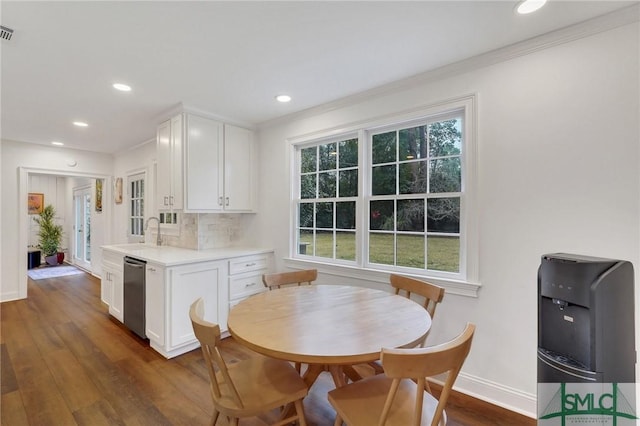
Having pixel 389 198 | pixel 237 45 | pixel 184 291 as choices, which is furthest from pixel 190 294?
pixel 237 45

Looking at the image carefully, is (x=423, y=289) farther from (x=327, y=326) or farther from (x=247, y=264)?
(x=247, y=264)

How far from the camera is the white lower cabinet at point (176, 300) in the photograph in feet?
8.93

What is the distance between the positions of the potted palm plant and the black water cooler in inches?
373

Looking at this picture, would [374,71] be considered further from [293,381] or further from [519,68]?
[293,381]

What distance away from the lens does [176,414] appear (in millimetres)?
1978

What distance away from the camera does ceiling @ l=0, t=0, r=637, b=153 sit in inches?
65.4

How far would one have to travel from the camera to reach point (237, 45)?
6.57 ft

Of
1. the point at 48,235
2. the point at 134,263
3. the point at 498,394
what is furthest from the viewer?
the point at 48,235

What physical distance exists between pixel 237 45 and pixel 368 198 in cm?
169

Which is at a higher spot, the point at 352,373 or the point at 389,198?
the point at 389,198

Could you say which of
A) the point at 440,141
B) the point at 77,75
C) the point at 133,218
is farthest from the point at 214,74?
the point at 133,218

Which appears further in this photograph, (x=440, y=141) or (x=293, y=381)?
(x=440, y=141)

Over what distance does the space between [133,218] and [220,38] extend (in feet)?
13.9

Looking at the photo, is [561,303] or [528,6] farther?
[528,6]
